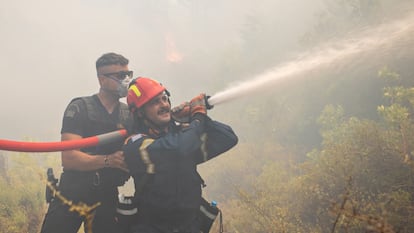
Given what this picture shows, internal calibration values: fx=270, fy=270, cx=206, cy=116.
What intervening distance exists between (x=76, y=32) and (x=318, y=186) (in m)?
83.8

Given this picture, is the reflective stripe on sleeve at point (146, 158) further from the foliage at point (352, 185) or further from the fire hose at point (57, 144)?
the foliage at point (352, 185)

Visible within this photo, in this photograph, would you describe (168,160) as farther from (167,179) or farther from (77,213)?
(77,213)

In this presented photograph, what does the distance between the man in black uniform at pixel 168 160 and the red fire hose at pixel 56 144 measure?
1.83ft

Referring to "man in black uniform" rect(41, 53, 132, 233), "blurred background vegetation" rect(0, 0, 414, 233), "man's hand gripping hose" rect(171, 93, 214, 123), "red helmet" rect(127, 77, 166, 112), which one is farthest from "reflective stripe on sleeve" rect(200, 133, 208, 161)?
"blurred background vegetation" rect(0, 0, 414, 233)

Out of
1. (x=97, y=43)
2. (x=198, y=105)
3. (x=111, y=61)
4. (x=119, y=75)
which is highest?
(x=97, y=43)

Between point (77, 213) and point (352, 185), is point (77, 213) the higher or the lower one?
the higher one

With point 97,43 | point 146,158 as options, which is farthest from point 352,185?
point 97,43

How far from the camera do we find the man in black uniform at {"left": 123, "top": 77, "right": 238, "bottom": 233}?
7.98 ft

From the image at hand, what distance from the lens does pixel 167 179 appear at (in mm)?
2484

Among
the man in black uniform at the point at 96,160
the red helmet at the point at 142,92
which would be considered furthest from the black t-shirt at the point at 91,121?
the red helmet at the point at 142,92

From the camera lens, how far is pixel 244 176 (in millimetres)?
12727

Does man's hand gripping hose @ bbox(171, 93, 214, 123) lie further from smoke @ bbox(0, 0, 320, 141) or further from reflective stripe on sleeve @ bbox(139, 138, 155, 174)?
smoke @ bbox(0, 0, 320, 141)

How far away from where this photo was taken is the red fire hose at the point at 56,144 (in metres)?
2.53

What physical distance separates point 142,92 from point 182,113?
0.46 m
